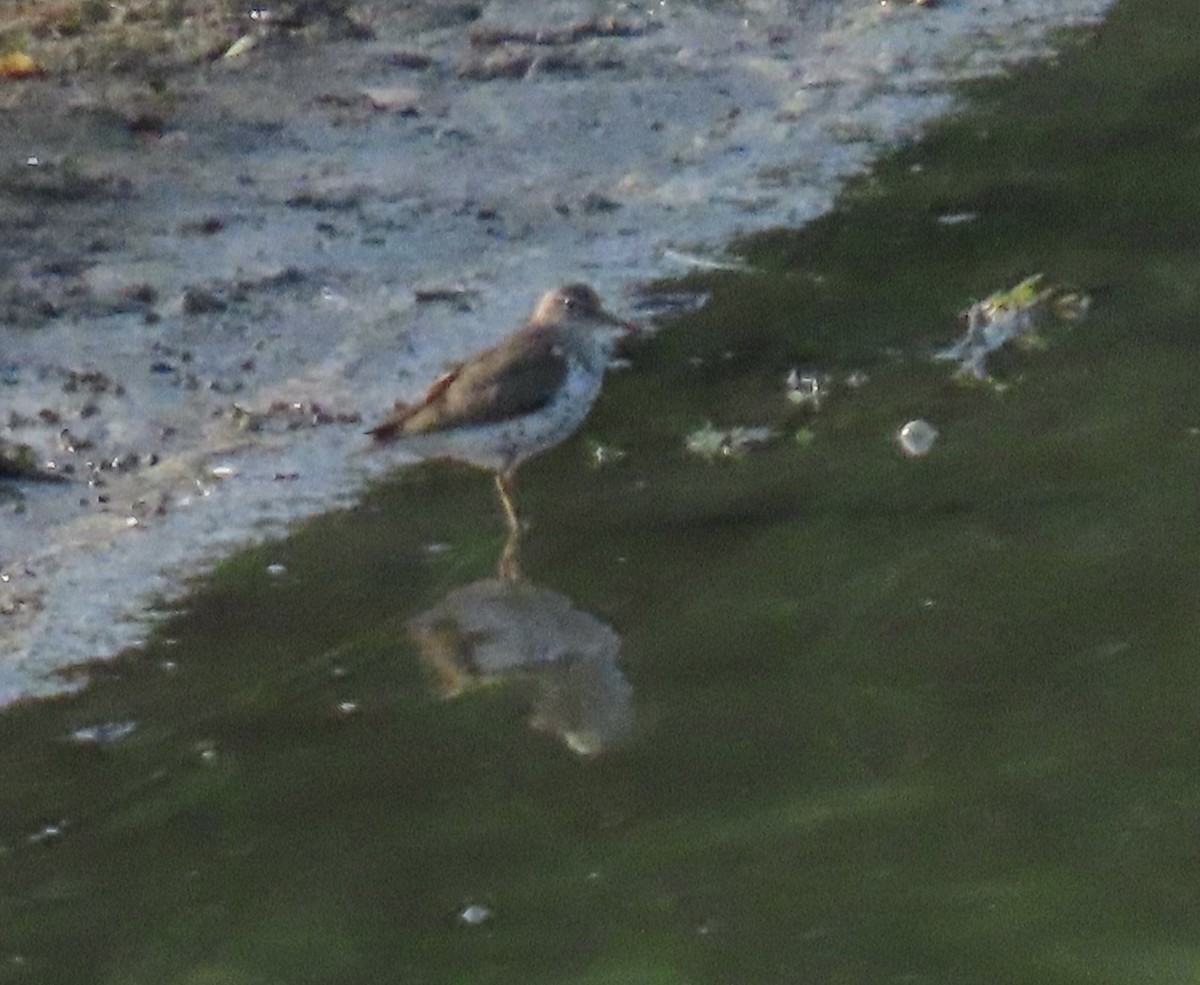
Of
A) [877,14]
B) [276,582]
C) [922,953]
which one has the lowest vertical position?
[877,14]

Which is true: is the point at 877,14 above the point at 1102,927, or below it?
below

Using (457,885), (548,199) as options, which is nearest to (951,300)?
(548,199)

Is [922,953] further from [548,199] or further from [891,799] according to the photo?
[548,199]

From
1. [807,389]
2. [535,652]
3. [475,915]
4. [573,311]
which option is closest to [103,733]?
[535,652]

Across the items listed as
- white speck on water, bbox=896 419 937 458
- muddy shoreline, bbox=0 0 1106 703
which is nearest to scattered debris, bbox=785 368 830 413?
white speck on water, bbox=896 419 937 458

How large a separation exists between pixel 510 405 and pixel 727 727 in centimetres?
196

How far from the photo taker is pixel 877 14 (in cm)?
1373

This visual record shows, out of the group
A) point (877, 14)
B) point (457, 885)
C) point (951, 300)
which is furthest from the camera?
point (877, 14)

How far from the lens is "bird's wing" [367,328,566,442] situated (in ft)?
25.8

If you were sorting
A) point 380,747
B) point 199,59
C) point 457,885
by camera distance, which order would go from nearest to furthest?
1. point 457,885
2. point 380,747
3. point 199,59

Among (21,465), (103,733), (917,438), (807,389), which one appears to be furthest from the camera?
(807,389)

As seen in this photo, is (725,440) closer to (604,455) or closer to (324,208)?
(604,455)

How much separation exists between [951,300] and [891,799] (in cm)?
392

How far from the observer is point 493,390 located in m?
7.99
